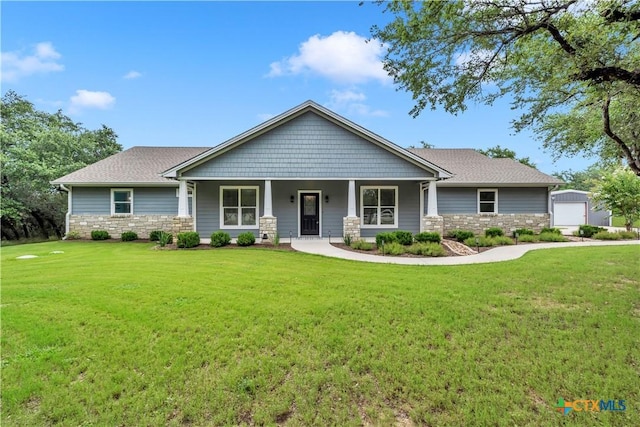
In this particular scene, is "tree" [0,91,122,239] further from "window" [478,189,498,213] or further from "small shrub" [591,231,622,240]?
"small shrub" [591,231,622,240]

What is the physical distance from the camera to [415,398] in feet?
9.22

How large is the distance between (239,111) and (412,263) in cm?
1928

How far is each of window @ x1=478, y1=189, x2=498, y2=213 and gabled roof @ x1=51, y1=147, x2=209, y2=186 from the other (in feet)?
51.6

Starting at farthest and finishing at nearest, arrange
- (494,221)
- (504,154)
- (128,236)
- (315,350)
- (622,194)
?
1. (504,154)
2. (622,194)
3. (494,221)
4. (128,236)
5. (315,350)

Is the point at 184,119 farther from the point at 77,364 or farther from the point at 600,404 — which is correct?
the point at 600,404

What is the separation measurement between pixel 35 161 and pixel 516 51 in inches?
969

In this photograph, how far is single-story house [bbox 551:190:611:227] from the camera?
77.6 ft

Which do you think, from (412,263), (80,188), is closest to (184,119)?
(80,188)

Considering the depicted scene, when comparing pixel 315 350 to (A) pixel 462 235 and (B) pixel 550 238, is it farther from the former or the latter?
(B) pixel 550 238

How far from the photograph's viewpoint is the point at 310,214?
14.3 meters

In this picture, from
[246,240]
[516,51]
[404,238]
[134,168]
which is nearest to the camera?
[516,51]

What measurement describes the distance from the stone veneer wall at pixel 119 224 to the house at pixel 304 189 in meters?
0.05

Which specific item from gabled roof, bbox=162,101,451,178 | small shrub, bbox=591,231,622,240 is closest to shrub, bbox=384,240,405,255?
gabled roof, bbox=162,101,451,178

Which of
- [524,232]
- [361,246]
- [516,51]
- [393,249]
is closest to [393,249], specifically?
[393,249]
